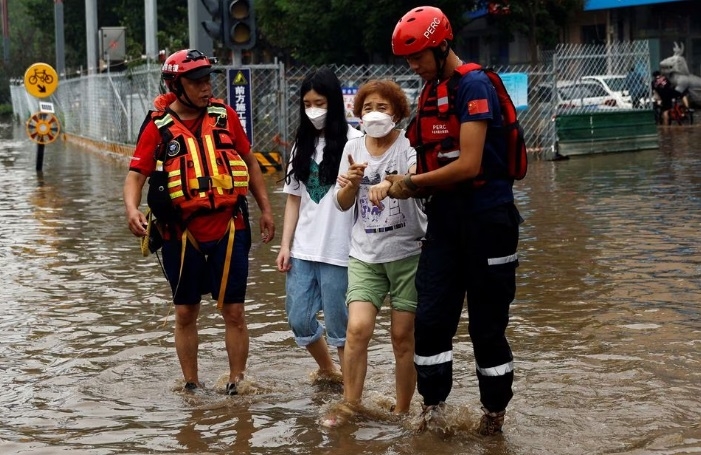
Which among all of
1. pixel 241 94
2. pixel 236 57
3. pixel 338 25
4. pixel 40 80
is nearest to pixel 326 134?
pixel 236 57

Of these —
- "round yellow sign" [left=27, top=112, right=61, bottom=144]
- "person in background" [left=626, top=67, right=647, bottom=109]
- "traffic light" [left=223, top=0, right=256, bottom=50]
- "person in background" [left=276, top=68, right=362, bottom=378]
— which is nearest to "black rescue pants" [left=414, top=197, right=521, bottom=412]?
"person in background" [left=276, top=68, right=362, bottom=378]

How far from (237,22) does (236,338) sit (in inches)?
391

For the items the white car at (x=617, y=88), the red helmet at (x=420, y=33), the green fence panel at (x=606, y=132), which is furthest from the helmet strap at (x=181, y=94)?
the white car at (x=617, y=88)

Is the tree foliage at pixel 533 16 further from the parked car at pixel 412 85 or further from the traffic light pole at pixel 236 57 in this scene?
the traffic light pole at pixel 236 57

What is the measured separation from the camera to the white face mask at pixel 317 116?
19.6 feet

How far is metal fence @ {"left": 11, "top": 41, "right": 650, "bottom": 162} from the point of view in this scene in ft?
64.9

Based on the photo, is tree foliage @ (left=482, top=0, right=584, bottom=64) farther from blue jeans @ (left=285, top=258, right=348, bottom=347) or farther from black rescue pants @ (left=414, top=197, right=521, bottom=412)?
black rescue pants @ (left=414, top=197, right=521, bottom=412)

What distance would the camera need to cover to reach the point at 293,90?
21.0 m

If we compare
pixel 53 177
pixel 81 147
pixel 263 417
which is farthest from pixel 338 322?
pixel 81 147

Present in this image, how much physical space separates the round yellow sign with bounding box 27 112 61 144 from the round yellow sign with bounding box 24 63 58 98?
0.59 metres

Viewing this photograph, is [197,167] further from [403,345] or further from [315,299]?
[403,345]

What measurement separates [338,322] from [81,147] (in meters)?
25.4

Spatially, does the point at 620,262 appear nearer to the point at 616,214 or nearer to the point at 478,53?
the point at 616,214

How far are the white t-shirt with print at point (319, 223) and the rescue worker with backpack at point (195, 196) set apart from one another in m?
0.29
